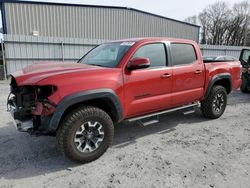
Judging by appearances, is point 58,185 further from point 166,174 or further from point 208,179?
point 208,179

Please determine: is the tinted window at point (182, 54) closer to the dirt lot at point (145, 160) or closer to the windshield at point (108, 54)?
the windshield at point (108, 54)

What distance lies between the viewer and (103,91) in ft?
10.2

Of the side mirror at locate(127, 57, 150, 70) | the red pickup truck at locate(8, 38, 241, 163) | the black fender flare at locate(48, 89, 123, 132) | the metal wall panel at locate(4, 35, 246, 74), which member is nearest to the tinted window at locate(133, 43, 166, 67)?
the red pickup truck at locate(8, 38, 241, 163)

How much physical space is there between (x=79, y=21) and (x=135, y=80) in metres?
14.3

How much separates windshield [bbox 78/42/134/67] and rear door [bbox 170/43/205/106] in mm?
1030

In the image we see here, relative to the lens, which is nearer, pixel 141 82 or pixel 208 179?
pixel 208 179

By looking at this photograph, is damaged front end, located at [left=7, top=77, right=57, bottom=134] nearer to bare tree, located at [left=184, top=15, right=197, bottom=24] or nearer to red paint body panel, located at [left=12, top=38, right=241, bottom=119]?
red paint body panel, located at [left=12, top=38, right=241, bottom=119]

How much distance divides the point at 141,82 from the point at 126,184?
5.28ft

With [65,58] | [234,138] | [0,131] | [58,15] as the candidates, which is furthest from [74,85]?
[58,15]

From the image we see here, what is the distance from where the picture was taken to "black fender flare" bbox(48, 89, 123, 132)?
9.25 feet

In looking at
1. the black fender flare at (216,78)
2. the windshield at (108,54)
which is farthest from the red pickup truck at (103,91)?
the black fender flare at (216,78)

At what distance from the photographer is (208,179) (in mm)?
2789

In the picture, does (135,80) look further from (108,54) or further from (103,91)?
(108,54)

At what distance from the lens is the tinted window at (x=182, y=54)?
13.8 feet
